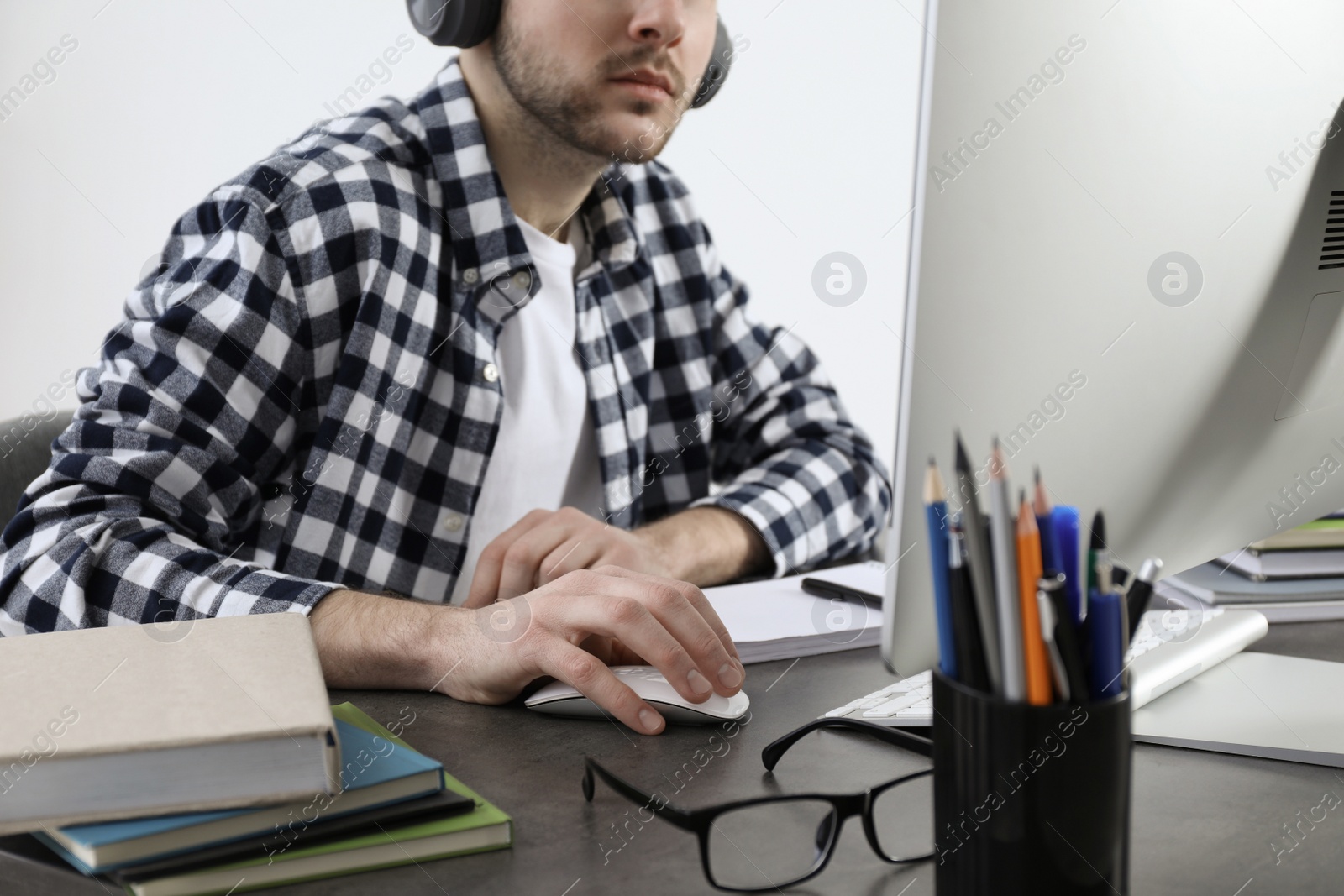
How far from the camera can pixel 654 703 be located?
639 mm

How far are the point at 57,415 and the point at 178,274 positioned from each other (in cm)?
26

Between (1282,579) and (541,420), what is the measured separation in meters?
0.74

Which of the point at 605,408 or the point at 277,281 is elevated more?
the point at 277,281

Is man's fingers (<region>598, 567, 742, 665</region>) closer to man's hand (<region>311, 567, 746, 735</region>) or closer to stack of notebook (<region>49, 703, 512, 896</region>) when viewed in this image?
man's hand (<region>311, 567, 746, 735</region>)

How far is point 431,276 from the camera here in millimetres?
1119

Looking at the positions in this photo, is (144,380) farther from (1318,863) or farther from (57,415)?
(1318,863)

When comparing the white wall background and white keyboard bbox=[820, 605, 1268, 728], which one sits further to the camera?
the white wall background

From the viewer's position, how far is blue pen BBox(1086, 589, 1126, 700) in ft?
1.20

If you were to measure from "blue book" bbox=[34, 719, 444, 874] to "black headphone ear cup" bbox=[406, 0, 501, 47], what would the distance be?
848mm

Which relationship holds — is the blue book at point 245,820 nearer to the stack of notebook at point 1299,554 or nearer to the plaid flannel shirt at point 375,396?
the plaid flannel shirt at point 375,396

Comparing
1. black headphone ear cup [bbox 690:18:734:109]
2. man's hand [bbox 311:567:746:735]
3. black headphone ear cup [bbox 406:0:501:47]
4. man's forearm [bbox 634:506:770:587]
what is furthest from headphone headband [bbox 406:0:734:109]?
man's hand [bbox 311:567:746:735]

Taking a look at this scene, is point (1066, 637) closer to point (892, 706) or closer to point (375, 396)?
point (892, 706)

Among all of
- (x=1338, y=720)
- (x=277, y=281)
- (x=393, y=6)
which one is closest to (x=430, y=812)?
(x=1338, y=720)

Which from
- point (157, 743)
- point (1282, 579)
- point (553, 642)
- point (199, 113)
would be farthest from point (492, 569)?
point (199, 113)
